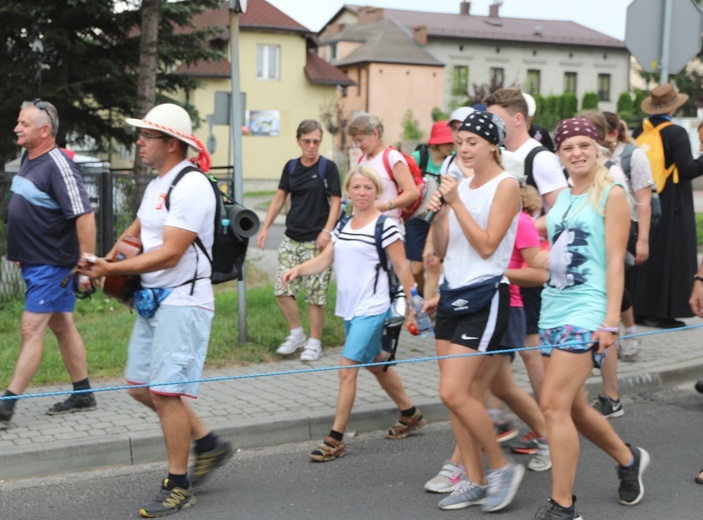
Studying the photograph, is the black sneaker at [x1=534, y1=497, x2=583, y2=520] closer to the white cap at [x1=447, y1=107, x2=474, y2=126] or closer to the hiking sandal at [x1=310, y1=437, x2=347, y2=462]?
the hiking sandal at [x1=310, y1=437, x2=347, y2=462]

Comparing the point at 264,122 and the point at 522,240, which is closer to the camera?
the point at 522,240

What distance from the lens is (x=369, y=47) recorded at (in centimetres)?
7025

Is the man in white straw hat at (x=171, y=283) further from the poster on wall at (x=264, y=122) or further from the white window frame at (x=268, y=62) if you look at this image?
the white window frame at (x=268, y=62)

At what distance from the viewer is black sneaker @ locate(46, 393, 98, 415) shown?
678 cm

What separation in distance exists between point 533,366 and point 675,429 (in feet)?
4.62

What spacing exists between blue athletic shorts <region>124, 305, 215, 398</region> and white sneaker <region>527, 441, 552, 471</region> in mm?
2044

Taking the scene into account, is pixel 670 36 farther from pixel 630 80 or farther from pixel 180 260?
pixel 630 80

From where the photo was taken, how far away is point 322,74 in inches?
2356

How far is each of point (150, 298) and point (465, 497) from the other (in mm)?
1840

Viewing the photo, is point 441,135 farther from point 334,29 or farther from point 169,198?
point 334,29

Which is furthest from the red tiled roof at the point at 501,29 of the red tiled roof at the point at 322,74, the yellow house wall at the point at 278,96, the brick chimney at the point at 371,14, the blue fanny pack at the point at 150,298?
the blue fanny pack at the point at 150,298

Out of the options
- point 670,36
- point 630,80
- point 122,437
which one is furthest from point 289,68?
point 122,437

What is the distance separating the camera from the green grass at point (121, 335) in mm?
8055

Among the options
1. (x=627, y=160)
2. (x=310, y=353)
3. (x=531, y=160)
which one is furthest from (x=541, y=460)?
(x=310, y=353)
